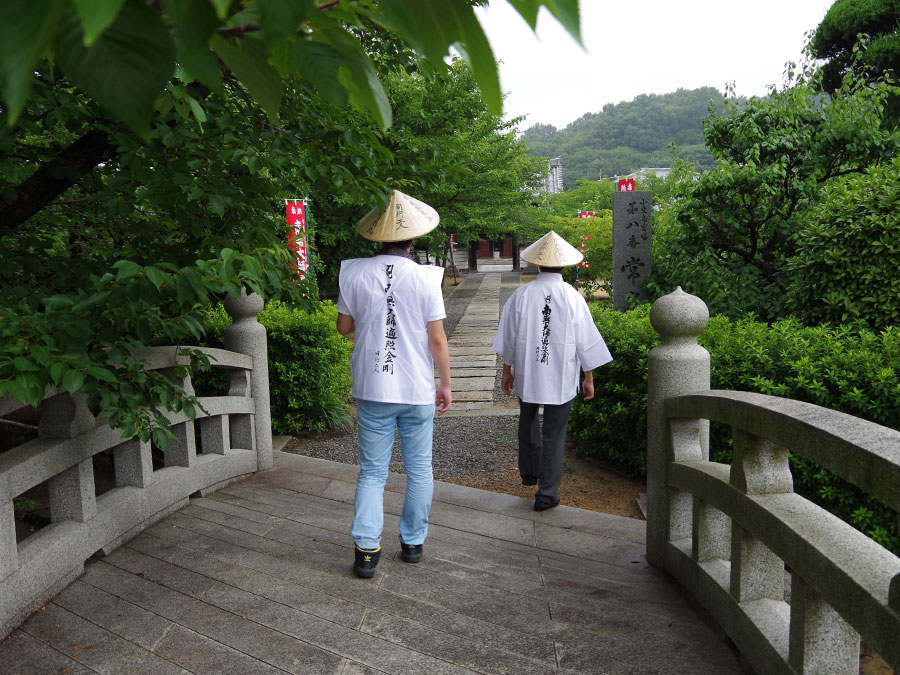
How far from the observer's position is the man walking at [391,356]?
3.37 metres

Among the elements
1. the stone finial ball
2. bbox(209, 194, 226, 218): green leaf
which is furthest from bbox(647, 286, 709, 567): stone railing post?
bbox(209, 194, 226, 218): green leaf

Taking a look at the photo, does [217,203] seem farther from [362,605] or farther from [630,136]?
[630,136]

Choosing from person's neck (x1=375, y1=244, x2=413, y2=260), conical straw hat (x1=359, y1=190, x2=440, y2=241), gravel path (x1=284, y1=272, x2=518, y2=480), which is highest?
conical straw hat (x1=359, y1=190, x2=440, y2=241)

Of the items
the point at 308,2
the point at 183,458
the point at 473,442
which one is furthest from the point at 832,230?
the point at 308,2

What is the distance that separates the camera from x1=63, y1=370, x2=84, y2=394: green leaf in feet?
8.07

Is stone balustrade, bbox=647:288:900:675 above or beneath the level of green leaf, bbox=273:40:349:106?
beneath

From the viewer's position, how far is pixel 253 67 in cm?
90

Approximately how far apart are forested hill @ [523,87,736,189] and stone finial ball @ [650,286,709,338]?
51.4m

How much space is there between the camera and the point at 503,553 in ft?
12.5

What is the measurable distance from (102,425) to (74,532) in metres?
0.49

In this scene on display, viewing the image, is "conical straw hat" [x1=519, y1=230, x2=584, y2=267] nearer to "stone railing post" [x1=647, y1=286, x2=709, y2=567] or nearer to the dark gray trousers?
the dark gray trousers

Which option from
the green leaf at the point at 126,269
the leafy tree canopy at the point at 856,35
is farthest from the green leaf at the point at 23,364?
the leafy tree canopy at the point at 856,35

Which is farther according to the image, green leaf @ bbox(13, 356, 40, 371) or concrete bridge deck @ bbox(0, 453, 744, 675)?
concrete bridge deck @ bbox(0, 453, 744, 675)

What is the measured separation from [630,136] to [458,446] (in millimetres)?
65707
